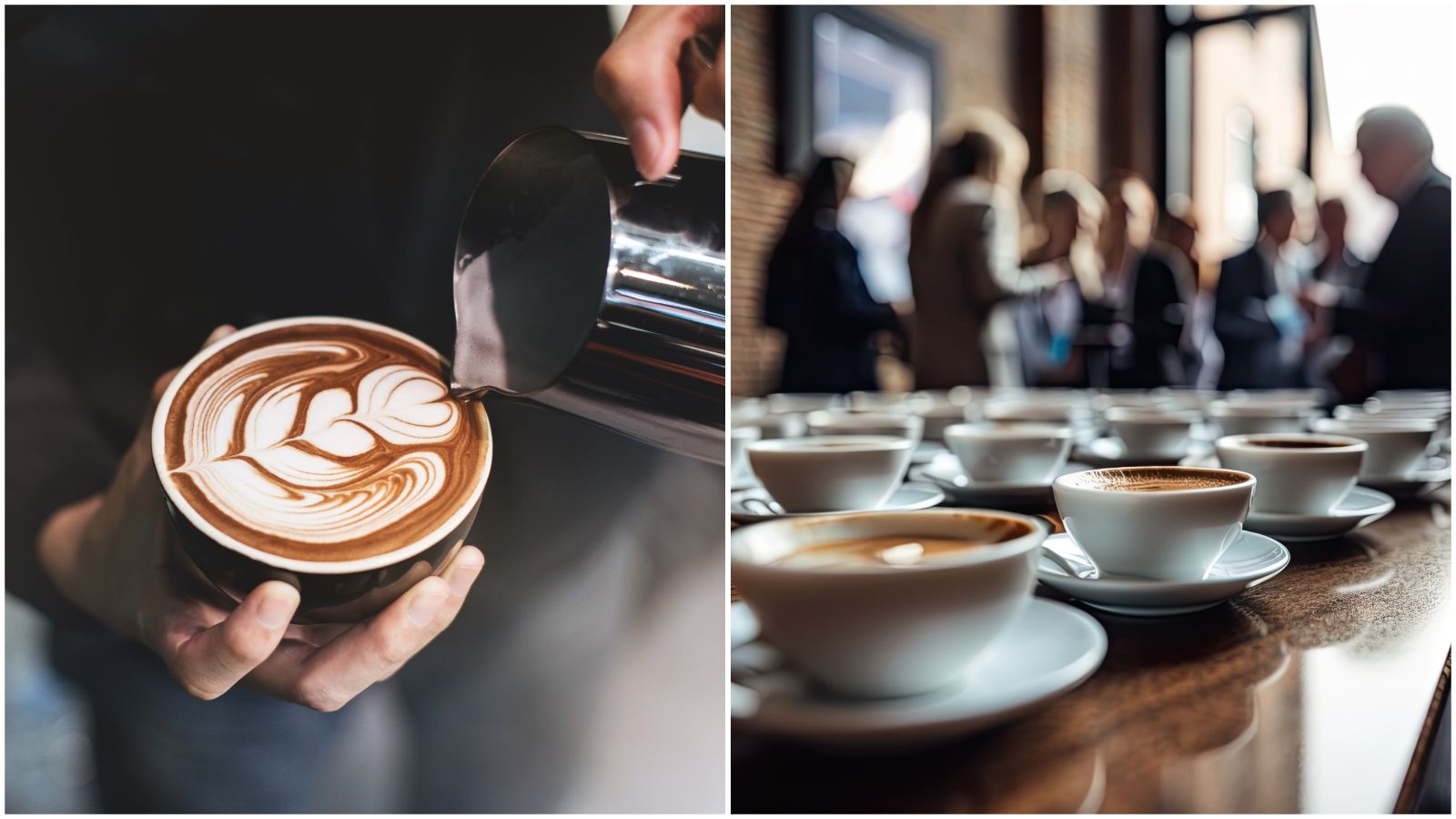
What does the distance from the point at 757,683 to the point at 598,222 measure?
47 centimetres

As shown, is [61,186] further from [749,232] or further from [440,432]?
[749,232]

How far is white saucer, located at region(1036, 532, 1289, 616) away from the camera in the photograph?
57 centimetres

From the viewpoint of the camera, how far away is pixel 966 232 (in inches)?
121

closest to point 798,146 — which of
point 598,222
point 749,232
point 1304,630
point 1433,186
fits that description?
point 749,232

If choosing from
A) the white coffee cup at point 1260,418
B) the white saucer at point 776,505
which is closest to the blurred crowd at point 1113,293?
the white coffee cup at point 1260,418

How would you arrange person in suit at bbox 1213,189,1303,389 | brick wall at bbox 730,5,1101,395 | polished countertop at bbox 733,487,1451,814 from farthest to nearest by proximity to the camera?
brick wall at bbox 730,5,1101,395 → person in suit at bbox 1213,189,1303,389 → polished countertop at bbox 733,487,1451,814

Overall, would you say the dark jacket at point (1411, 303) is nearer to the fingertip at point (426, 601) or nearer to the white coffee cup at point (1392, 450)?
the white coffee cup at point (1392, 450)

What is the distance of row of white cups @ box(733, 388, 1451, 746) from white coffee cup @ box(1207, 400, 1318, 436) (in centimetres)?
22

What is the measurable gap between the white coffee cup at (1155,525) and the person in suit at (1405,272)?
3.98ft

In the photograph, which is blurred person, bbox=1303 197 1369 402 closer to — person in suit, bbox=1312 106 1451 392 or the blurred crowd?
the blurred crowd

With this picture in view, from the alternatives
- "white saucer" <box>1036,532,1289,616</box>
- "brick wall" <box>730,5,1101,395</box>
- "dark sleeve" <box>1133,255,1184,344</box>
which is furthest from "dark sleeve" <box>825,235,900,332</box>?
"white saucer" <box>1036,532,1289,616</box>

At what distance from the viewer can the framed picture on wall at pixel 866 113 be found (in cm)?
439

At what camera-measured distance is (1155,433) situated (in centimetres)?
113

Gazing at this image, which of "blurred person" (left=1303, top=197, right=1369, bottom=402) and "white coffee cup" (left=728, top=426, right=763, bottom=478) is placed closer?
"white coffee cup" (left=728, top=426, right=763, bottom=478)
